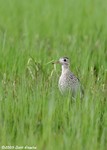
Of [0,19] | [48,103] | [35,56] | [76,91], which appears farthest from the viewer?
[0,19]

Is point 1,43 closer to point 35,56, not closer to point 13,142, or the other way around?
point 35,56

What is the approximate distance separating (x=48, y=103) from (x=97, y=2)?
16.5ft

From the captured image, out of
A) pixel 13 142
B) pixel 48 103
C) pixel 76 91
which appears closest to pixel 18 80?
pixel 76 91

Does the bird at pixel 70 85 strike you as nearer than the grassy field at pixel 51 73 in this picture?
No

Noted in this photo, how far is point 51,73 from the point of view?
4961 mm

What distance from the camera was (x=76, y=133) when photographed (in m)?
3.62

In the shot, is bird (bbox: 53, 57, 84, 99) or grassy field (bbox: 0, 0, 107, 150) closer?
grassy field (bbox: 0, 0, 107, 150)

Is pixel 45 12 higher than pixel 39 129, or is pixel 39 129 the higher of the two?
pixel 45 12

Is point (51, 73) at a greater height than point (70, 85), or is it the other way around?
point (51, 73)

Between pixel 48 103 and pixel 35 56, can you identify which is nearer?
pixel 48 103

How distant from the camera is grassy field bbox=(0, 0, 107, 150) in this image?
11.9ft

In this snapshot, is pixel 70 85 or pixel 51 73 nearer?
pixel 70 85

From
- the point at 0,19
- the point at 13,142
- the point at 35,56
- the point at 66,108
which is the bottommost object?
the point at 13,142

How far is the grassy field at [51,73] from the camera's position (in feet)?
11.9
